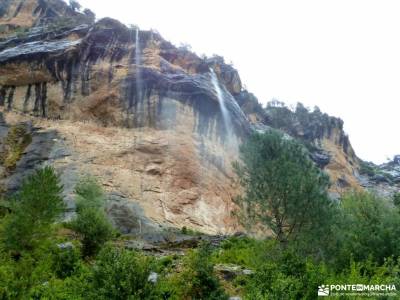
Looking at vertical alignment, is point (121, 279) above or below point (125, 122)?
below

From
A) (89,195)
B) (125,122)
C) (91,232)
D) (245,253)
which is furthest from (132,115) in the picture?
(245,253)

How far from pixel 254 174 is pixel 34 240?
30.8ft

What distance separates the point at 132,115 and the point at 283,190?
2498 centimetres

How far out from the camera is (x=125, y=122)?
133 ft

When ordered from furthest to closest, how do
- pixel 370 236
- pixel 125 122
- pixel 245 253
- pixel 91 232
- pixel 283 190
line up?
pixel 125 122 → pixel 245 253 → pixel 91 232 → pixel 283 190 → pixel 370 236

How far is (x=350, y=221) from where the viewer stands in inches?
711

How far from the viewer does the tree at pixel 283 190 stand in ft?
59.0

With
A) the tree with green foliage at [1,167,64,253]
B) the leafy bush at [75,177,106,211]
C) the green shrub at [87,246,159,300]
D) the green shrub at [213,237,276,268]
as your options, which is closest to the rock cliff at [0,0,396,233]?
the leafy bush at [75,177,106,211]

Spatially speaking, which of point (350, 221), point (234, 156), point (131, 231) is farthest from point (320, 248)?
point (234, 156)

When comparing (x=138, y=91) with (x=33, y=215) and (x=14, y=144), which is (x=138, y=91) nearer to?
(x=14, y=144)

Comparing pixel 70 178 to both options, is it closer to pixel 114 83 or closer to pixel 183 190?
pixel 183 190

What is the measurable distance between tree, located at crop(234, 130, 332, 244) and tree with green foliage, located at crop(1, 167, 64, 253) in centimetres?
819

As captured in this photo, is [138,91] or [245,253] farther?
[138,91]

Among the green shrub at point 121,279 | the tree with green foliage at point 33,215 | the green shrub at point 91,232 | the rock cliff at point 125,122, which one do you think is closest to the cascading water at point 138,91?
the rock cliff at point 125,122
